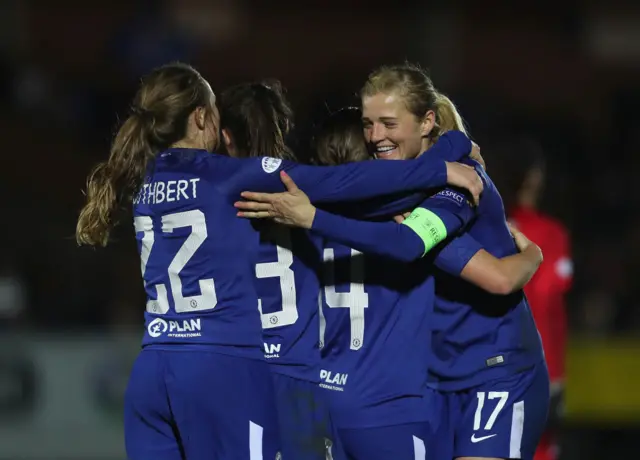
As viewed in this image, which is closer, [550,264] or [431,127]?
[431,127]

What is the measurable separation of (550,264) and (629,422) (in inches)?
129

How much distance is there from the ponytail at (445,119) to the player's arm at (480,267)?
0.50m

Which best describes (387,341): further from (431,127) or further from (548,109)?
(548,109)

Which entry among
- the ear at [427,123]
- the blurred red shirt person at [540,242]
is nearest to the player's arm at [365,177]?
the ear at [427,123]

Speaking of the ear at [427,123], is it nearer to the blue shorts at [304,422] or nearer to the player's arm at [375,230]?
the player's arm at [375,230]

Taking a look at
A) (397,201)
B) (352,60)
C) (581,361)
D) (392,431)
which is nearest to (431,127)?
(397,201)

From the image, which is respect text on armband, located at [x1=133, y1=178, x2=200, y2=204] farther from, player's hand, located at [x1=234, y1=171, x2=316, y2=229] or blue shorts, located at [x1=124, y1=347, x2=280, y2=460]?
blue shorts, located at [x1=124, y1=347, x2=280, y2=460]

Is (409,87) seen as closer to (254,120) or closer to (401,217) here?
(401,217)

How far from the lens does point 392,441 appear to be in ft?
13.6

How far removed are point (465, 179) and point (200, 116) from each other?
3.03 feet

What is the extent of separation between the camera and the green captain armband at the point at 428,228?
13.1ft

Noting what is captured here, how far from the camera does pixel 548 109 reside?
15570 mm

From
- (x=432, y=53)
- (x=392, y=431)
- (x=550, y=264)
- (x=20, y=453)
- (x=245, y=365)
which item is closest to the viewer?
(x=245, y=365)

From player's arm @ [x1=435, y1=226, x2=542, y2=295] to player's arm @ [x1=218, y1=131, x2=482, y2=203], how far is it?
18 cm
